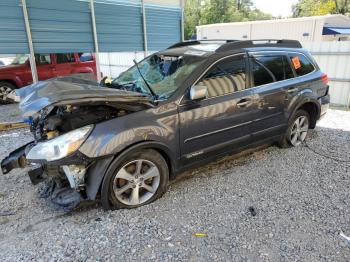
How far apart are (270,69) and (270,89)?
309 mm

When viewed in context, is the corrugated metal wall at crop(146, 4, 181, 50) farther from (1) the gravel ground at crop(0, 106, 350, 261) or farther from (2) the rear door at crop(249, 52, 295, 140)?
(1) the gravel ground at crop(0, 106, 350, 261)

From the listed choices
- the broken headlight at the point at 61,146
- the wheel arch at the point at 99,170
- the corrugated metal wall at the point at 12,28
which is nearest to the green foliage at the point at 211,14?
the corrugated metal wall at the point at 12,28

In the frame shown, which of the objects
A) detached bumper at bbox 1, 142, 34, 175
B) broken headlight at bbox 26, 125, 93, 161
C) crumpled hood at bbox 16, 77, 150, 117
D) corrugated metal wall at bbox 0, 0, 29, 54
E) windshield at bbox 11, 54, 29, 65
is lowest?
detached bumper at bbox 1, 142, 34, 175

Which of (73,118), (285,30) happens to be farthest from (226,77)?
(285,30)

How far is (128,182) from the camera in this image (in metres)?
2.93

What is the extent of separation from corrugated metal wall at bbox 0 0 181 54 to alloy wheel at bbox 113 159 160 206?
4175mm

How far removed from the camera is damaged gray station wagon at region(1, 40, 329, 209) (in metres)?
2.65

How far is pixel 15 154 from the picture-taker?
311 cm

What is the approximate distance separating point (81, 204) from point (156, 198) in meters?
0.80

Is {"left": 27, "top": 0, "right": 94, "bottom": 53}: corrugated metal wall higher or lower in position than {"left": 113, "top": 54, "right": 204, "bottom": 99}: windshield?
higher

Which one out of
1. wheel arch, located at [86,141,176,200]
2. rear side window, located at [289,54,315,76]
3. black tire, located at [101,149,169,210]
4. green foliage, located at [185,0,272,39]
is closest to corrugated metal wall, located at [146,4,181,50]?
rear side window, located at [289,54,315,76]

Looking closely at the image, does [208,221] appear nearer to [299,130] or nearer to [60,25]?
[299,130]

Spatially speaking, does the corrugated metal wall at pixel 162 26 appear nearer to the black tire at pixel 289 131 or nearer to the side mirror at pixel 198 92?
the black tire at pixel 289 131

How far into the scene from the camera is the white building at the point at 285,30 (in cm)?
1458
